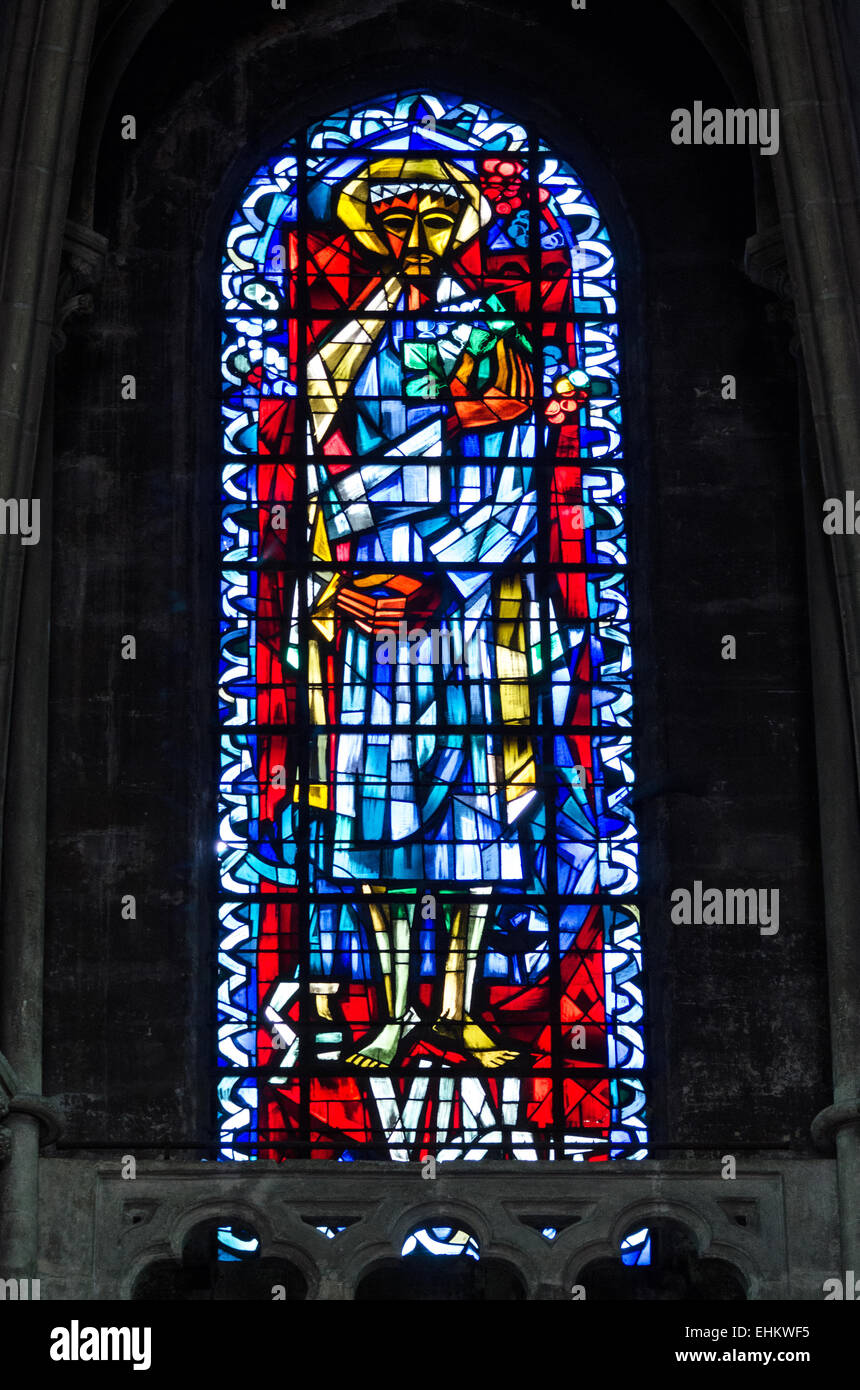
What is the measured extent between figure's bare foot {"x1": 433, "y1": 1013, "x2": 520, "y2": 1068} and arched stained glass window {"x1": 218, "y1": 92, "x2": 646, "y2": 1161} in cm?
1

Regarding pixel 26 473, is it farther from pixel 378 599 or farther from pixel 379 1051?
pixel 379 1051

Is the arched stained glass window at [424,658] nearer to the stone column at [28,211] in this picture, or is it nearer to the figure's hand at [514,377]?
the figure's hand at [514,377]

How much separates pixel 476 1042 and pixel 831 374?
3570 millimetres

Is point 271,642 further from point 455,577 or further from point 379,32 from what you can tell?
point 379,32

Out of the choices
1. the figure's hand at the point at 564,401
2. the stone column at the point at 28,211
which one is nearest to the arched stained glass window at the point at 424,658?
the figure's hand at the point at 564,401

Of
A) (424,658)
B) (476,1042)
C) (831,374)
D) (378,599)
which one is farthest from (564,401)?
(476,1042)

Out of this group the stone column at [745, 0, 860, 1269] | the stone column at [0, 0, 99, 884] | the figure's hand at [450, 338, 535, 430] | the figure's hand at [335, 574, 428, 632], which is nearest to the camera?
the stone column at [0, 0, 99, 884]

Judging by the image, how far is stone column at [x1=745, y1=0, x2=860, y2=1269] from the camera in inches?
770

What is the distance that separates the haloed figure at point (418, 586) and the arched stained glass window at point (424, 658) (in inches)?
0.6

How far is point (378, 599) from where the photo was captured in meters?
21.0

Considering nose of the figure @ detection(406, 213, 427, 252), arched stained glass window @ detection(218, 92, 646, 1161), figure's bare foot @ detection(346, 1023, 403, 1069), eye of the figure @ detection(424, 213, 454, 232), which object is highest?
eye of the figure @ detection(424, 213, 454, 232)

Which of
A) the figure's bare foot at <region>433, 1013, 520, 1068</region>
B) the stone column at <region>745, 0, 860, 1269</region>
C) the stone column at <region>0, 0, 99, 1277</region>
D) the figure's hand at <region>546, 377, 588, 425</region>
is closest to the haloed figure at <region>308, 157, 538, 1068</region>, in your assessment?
the figure's bare foot at <region>433, 1013, 520, 1068</region>

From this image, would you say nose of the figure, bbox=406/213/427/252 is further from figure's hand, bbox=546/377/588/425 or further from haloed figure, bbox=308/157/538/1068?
figure's hand, bbox=546/377/588/425

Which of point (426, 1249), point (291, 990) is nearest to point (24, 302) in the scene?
point (291, 990)
